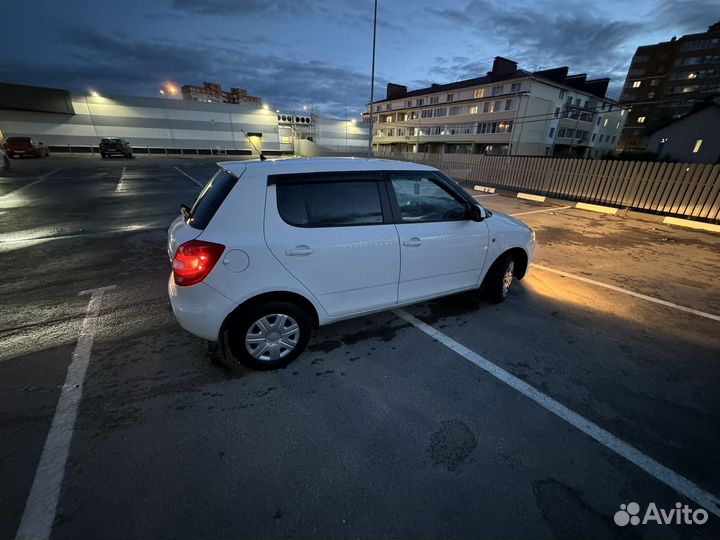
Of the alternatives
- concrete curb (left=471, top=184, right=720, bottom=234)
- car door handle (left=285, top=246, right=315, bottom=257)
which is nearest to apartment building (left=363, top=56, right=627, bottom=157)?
concrete curb (left=471, top=184, right=720, bottom=234)

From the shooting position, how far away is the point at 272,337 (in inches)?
110

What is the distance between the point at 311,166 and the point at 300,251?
86 cm

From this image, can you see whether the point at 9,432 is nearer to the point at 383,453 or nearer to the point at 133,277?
the point at 383,453

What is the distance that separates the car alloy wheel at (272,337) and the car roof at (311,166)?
1309 millimetres

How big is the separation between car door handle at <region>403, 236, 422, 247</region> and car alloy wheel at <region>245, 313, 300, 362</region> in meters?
1.34

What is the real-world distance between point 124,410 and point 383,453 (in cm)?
202

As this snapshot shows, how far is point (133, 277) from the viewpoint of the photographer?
470cm

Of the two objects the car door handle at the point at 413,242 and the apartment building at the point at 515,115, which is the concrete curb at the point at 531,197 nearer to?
the car door handle at the point at 413,242

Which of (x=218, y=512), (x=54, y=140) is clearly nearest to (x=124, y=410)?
(x=218, y=512)

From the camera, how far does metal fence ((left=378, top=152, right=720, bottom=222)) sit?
9414 millimetres

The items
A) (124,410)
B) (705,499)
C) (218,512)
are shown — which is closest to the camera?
(218,512)

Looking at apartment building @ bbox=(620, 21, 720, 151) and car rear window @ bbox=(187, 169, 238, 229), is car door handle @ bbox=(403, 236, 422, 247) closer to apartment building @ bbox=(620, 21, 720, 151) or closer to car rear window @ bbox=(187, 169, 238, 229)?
car rear window @ bbox=(187, 169, 238, 229)

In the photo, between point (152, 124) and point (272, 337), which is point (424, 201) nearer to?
point (272, 337)

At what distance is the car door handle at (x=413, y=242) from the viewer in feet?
10.2
